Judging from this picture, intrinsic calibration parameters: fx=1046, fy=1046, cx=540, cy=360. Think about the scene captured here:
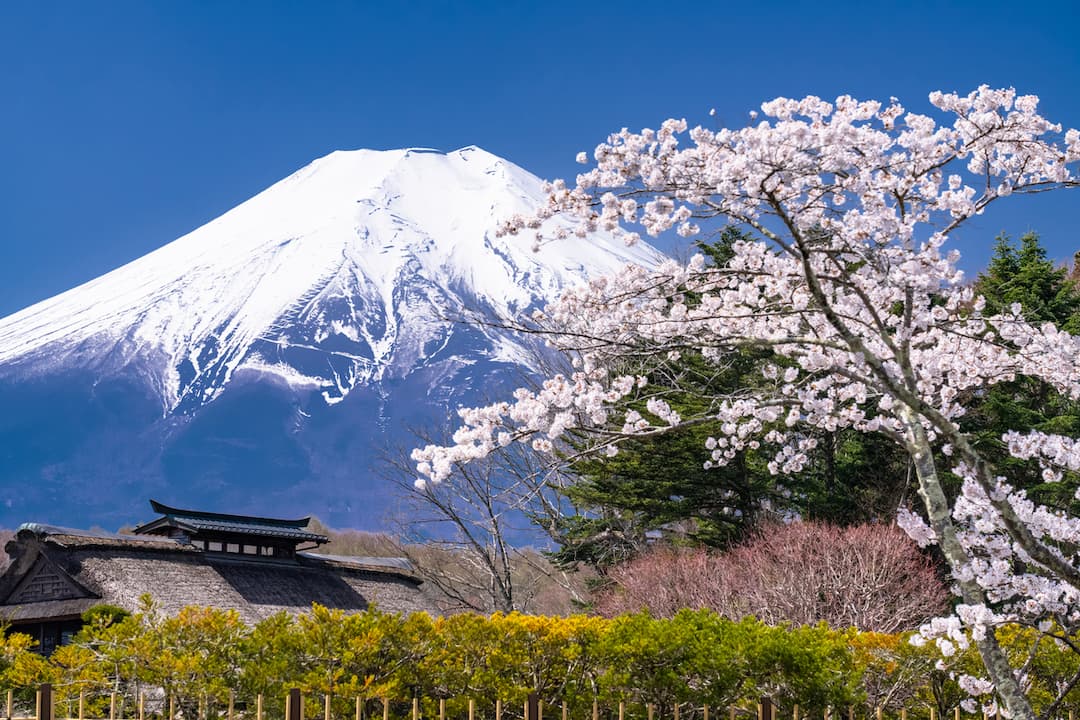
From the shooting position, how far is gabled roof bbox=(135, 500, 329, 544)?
846 inches

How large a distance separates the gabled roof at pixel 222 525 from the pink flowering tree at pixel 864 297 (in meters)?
15.7

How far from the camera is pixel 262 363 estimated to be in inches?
6388

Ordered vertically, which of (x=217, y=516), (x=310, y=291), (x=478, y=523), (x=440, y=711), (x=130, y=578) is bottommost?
(x=440, y=711)

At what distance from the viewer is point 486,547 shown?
23.0m

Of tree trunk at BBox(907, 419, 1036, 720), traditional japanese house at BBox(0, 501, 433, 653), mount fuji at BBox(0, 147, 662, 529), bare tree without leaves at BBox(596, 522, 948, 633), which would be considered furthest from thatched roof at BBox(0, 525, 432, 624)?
mount fuji at BBox(0, 147, 662, 529)

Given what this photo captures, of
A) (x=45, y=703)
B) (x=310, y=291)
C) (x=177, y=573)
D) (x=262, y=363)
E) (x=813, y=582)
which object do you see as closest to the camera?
(x=45, y=703)

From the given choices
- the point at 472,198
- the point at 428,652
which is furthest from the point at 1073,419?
the point at 472,198

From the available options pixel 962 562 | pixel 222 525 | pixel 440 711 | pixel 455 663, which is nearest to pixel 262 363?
pixel 222 525

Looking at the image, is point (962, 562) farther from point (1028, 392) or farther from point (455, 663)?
point (1028, 392)

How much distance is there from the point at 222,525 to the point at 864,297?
753 inches

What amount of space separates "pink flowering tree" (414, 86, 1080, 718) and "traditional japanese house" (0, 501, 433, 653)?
45.7 ft

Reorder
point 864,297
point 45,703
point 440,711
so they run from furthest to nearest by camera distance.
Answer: point 440,711 → point 45,703 → point 864,297

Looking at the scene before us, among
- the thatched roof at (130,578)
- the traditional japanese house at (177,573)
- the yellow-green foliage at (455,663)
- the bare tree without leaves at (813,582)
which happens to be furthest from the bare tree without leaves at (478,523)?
the yellow-green foliage at (455,663)

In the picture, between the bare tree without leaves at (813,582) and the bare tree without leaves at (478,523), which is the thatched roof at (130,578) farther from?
the bare tree without leaves at (813,582)
